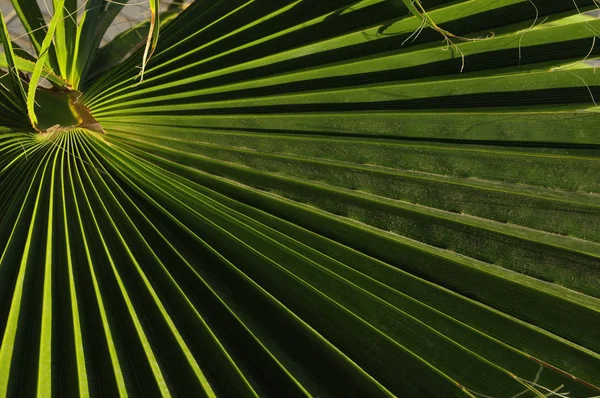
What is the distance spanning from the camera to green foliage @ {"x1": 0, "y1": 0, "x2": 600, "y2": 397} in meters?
0.85

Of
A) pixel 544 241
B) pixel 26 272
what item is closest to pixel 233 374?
pixel 26 272

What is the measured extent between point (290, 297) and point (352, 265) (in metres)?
0.12

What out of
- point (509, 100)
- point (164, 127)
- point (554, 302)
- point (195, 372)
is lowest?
point (554, 302)

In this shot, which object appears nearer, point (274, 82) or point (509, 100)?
point (509, 100)

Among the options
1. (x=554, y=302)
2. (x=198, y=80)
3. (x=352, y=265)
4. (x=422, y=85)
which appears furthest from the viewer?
(x=198, y=80)

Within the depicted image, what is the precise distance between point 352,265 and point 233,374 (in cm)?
26

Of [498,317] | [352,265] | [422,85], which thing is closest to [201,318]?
[352,265]

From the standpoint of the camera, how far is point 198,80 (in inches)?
47.7

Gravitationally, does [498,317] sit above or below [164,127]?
below

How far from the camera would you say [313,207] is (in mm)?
1029

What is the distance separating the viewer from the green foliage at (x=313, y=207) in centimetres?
85

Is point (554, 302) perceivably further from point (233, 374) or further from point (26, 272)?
point (26, 272)

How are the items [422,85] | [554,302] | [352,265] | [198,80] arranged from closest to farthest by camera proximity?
[554,302] → [352,265] → [422,85] → [198,80]

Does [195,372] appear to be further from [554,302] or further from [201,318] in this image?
[554,302]
